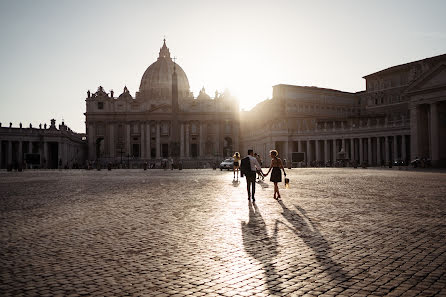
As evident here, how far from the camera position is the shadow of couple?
5457 mm

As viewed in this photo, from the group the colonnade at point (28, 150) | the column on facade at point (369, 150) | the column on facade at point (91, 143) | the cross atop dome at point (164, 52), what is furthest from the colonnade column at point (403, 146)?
the cross atop dome at point (164, 52)

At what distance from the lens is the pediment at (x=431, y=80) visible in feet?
149

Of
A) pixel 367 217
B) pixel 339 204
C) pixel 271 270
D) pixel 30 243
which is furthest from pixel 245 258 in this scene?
pixel 339 204

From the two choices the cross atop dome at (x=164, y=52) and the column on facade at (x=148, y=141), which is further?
the cross atop dome at (x=164, y=52)

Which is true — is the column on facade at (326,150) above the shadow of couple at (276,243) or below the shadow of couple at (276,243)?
above

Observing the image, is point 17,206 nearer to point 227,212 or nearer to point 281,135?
point 227,212

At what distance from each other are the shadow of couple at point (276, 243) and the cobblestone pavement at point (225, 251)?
2 centimetres

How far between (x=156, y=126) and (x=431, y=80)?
67.3 metres

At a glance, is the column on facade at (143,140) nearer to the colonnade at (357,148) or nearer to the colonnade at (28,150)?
the colonnade at (28,150)

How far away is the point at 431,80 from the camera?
47094 millimetres

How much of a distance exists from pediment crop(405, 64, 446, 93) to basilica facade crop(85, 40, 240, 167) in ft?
185

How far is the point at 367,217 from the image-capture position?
33.2 feet

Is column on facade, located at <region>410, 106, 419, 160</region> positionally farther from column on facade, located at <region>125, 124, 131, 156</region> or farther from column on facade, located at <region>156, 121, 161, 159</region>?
column on facade, located at <region>125, 124, 131, 156</region>

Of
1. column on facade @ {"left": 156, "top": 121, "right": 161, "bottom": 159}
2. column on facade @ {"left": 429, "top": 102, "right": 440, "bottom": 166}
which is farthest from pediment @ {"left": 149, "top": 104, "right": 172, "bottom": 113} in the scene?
column on facade @ {"left": 429, "top": 102, "right": 440, "bottom": 166}
